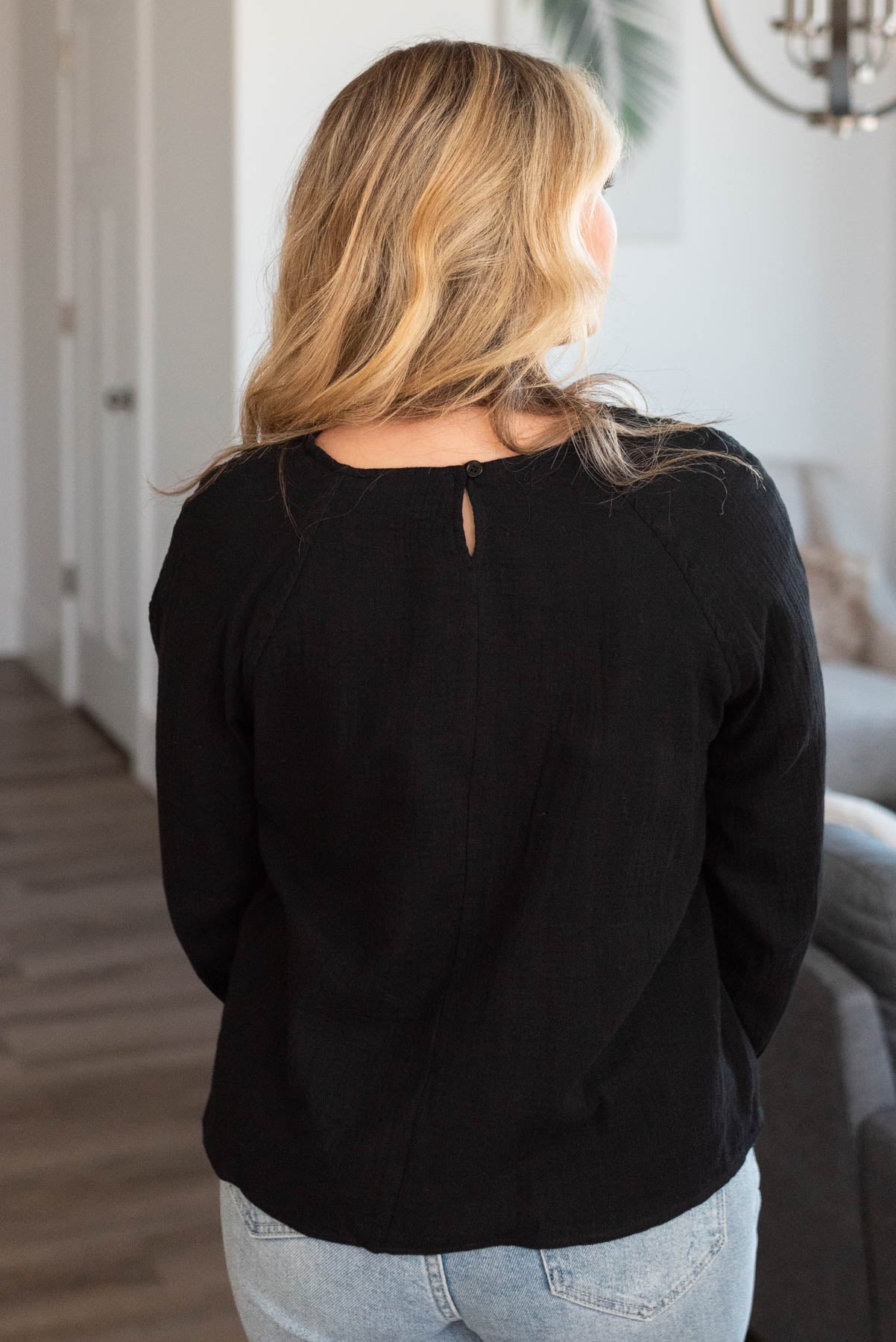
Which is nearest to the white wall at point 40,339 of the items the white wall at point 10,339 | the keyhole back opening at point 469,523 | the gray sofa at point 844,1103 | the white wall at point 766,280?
the white wall at point 10,339

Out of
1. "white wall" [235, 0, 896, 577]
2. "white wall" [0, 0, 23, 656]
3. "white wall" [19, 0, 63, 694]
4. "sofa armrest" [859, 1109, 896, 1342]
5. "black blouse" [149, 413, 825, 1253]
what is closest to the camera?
"black blouse" [149, 413, 825, 1253]

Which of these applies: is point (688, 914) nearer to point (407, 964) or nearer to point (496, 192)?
point (407, 964)

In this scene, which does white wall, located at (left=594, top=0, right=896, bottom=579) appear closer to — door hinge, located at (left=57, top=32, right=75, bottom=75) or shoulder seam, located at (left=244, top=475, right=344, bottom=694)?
door hinge, located at (left=57, top=32, right=75, bottom=75)

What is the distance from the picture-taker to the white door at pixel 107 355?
161 inches

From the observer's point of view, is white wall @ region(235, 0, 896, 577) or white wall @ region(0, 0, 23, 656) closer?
white wall @ region(235, 0, 896, 577)

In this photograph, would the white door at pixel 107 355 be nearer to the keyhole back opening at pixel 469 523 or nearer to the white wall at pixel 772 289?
the white wall at pixel 772 289

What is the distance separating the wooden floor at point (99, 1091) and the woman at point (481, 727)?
3.78 ft

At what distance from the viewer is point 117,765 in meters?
4.30

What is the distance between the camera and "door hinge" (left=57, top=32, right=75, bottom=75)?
14.9 ft

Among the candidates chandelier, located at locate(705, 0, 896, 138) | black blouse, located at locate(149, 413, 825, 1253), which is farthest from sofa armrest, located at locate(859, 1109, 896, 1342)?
chandelier, located at locate(705, 0, 896, 138)

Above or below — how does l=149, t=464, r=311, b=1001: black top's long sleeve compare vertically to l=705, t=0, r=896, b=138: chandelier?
below

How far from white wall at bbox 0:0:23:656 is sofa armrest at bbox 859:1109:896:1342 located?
4.85m

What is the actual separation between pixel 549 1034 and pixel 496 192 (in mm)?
451

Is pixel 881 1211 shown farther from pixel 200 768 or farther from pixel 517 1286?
pixel 200 768
